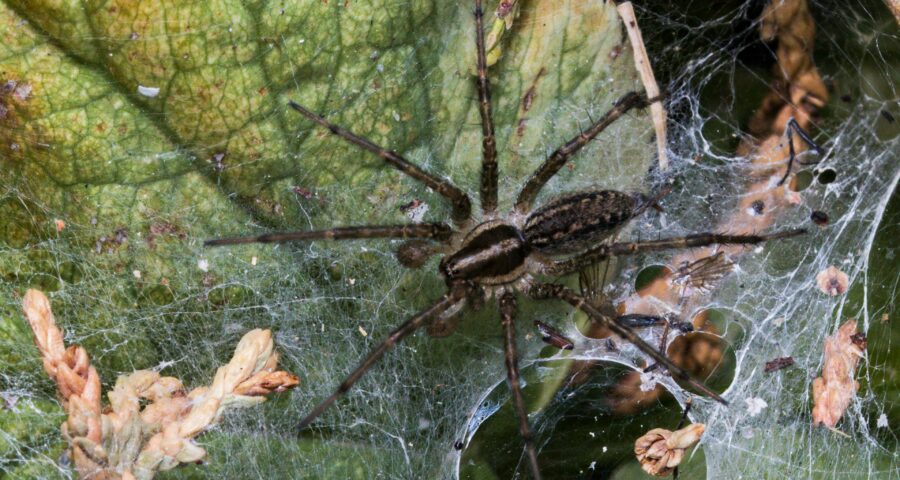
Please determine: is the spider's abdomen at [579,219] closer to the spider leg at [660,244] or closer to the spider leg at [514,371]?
the spider leg at [660,244]

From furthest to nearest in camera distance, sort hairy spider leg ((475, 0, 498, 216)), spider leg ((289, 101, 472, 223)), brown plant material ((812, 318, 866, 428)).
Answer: brown plant material ((812, 318, 866, 428)), hairy spider leg ((475, 0, 498, 216)), spider leg ((289, 101, 472, 223))

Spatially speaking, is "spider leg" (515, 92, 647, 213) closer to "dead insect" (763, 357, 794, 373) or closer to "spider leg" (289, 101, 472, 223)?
"spider leg" (289, 101, 472, 223)

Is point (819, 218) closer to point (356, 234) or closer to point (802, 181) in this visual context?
point (802, 181)

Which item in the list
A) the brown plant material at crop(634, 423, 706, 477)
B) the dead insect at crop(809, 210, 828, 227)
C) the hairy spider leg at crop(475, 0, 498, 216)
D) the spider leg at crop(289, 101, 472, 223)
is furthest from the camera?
the dead insect at crop(809, 210, 828, 227)

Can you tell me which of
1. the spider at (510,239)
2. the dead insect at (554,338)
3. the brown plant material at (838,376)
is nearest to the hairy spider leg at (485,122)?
the spider at (510,239)

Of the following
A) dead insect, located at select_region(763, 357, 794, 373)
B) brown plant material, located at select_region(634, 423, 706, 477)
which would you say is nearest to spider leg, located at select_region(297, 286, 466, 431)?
brown plant material, located at select_region(634, 423, 706, 477)

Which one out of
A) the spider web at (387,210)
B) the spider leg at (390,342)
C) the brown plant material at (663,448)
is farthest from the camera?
the brown plant material at (663,448)
